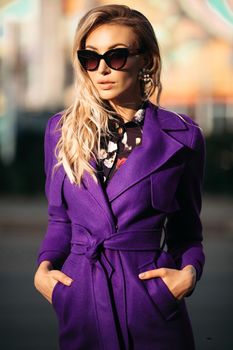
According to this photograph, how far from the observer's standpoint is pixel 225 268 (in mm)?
10383

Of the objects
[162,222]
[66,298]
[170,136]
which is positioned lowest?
[66,298]

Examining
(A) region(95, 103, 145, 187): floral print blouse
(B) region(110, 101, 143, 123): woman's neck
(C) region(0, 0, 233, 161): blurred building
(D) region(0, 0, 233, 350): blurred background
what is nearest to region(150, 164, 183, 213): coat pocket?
(A) region(95, 103, 145, 187): floral print blouse

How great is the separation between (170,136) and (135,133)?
11 centimetres

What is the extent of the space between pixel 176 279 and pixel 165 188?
0.88 ft

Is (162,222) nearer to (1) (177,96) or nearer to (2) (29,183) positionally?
(2) (29,183)

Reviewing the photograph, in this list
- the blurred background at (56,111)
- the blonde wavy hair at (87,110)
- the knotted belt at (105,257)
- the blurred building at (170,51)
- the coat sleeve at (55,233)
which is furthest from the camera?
the blurred building at (170,51)

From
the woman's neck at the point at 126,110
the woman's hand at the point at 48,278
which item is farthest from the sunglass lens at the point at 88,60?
the woman's hand at the point at 48,278

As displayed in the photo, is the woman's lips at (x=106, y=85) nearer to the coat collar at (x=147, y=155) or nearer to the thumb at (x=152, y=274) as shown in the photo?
the coat collar at (x=147, y=155)

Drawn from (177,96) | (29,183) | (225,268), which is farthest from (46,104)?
(225,268)

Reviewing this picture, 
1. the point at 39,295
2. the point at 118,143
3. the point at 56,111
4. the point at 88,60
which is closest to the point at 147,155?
the point at 118,143

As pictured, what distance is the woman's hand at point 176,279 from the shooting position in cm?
258

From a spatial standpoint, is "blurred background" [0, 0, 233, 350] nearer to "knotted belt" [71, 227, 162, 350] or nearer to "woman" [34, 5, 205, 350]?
"woman" [34, 5, 205, 350]

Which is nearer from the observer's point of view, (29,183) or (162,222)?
(162,222)

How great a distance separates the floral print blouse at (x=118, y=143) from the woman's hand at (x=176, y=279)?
0.30 m
